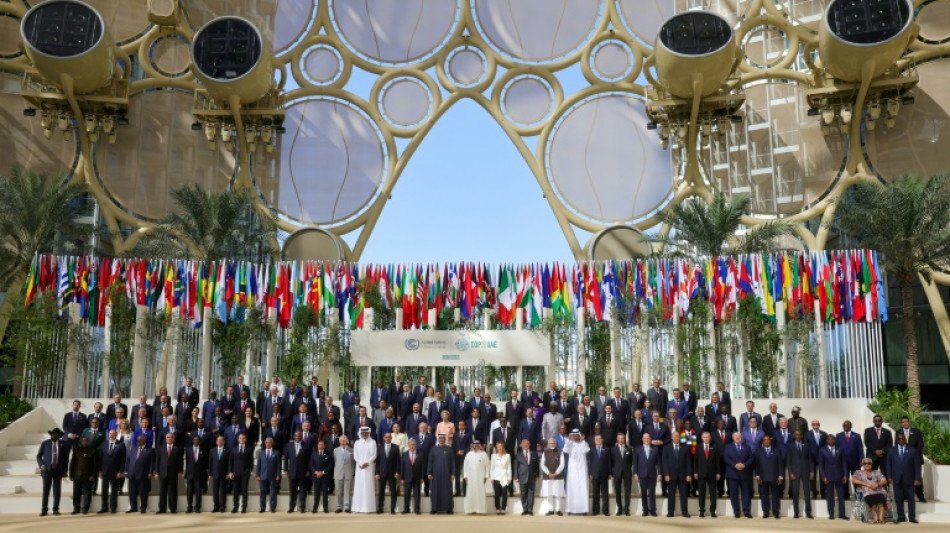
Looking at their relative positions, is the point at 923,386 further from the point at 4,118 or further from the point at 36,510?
the point at 4,118

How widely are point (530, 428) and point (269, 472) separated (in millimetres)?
4037

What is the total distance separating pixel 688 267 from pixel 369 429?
10014 mm

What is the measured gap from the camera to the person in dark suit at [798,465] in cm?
1293

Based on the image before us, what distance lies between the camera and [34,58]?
2528 centimetres

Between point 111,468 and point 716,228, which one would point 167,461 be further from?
point 716,228

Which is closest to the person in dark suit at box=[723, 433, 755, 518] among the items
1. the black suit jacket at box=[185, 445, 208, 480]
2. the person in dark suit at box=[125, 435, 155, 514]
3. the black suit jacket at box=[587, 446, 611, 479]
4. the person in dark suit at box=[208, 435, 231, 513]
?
the black suit jacket at box=[587, 446, 611, 479]

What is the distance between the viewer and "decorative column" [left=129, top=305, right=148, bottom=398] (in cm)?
1922

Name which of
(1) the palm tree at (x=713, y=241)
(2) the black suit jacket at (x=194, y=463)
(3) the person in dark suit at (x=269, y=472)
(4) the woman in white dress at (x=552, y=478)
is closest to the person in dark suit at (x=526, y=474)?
(4) the woman in white dress at (x=552, y=478)

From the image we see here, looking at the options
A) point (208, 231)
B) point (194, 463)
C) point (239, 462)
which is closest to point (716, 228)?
point (208, 231)

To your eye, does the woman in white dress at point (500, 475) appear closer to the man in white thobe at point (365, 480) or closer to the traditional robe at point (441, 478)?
the traditional robe at point (441, 478)

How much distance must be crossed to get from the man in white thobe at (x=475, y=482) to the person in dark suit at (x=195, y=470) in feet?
12.5

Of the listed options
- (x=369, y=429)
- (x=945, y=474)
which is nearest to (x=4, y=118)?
(x=369, y=429)

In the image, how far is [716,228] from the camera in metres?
21.9

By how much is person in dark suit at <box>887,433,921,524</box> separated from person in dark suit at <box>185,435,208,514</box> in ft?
31.7
